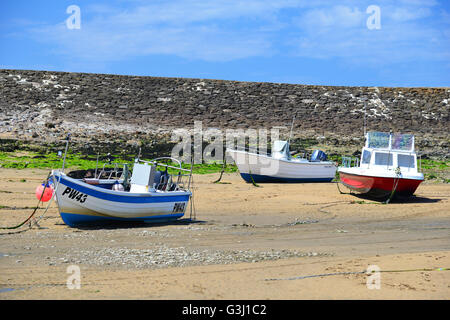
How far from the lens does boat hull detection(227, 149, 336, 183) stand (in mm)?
25562

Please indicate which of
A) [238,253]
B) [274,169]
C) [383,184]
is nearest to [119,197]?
[238,253]

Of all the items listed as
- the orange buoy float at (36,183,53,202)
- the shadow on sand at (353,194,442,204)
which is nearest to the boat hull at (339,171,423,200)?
the shadow on sand at (353,194,442,204)

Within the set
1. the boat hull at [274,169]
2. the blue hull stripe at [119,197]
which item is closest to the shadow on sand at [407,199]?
the boat hull at [274,169]

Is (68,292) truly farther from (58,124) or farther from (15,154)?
(58,124)

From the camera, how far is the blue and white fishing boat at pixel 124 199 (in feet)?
43.2

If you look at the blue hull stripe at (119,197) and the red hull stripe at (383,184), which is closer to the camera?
the blue hull stripe at (119,197)

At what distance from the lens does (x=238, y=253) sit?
10.5 m

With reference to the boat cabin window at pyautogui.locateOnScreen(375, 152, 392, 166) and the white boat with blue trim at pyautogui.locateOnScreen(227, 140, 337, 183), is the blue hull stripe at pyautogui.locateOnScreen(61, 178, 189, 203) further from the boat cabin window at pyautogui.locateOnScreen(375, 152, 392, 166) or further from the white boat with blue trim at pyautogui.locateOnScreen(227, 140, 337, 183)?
the white boat with blue trim at pyautogui.locateOnScreen(227, 140, 337, 183)

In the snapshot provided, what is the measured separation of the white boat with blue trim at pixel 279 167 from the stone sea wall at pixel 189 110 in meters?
8.07

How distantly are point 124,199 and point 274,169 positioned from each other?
13043mm

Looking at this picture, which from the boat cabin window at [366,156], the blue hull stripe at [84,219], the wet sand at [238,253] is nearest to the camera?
the wet sand at [238,253]

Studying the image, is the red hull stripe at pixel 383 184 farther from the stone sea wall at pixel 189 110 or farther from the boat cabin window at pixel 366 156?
the stone sea wall at pixel 189 110
